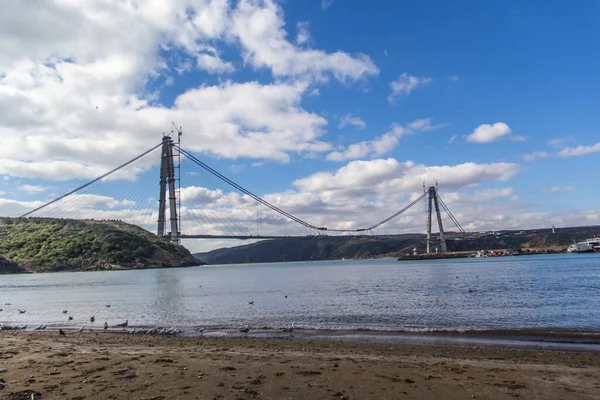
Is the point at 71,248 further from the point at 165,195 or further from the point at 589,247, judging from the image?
the point at 589,247

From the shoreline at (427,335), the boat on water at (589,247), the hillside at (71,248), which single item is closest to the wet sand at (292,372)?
the shoreline at (427,335)

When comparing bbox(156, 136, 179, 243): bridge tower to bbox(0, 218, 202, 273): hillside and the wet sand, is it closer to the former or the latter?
bbox(0, 218, 202, 273): hillside

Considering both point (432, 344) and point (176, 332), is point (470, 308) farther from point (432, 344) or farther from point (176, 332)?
point (176, 332)

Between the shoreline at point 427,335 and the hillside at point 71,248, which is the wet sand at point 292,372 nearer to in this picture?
the shoreline at point 427,335

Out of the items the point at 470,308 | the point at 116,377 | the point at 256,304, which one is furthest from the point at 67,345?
the point at 470,308

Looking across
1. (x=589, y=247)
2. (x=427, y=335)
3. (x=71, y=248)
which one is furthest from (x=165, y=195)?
(x=589, y=247)
